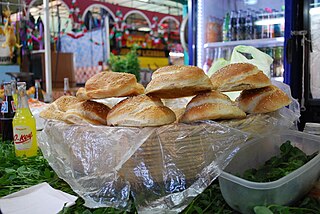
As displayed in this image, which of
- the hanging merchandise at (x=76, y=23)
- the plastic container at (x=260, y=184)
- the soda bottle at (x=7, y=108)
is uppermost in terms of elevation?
the hanging merchandise at (x=76, y=23)

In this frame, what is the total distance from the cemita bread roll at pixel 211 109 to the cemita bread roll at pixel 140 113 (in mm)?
48

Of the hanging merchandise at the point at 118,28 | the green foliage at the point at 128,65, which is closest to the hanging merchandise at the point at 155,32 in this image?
the hanging merchandise at the point at 118,28

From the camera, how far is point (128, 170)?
729mm

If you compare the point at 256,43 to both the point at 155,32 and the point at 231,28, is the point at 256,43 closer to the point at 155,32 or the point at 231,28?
the point at 231,28

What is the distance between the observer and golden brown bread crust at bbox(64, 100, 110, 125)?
845mm

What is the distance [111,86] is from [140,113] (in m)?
0.13

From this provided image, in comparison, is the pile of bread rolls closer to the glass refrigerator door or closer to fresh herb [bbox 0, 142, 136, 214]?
fresh herb [bbox 0, 142, 136, 214]

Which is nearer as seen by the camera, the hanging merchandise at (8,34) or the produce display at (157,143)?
the produce display at (157,143)

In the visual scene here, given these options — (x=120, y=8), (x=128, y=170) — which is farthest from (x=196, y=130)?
(x=120, y=8)

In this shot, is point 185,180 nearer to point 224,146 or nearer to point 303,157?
point 224,146

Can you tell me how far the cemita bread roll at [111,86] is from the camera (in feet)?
2.70

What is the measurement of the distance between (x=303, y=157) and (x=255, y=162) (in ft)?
0.35

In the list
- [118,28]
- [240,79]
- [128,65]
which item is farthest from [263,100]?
[118,28]

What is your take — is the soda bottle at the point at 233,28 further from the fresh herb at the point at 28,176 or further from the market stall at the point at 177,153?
the fresh herb at the point at 28,176
